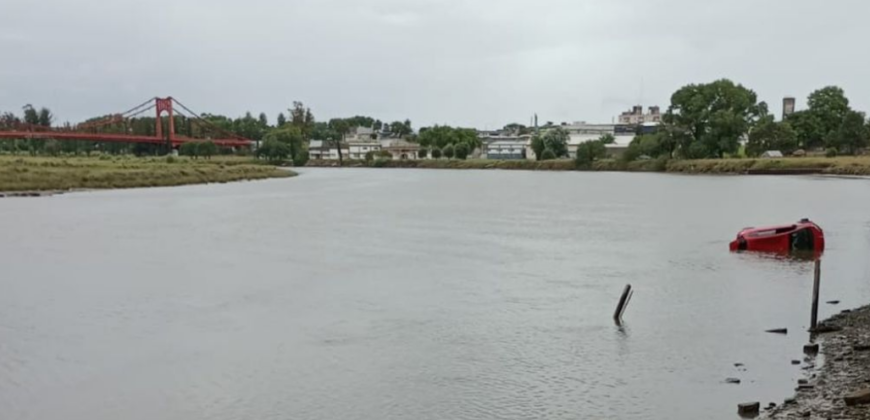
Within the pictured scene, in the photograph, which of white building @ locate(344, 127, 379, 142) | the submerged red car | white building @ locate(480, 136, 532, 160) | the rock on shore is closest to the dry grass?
white building @ locate(480, 136, 532, 160)

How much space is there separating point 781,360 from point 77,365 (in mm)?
10479

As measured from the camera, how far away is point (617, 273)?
19.8 m

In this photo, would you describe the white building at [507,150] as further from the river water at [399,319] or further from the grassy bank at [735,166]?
the river water at [399,319]

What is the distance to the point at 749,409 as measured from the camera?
29.1 ft

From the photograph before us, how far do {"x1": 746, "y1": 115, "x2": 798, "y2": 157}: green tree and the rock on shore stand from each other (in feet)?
269

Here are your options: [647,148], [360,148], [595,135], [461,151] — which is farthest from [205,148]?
[595,135]

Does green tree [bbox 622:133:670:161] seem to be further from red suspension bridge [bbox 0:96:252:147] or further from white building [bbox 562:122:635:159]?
red suspension bridge [bbox 0:96:252:147]

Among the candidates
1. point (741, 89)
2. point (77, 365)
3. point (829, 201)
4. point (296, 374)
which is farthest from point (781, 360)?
point (741, 89)

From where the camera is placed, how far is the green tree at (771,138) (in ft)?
288

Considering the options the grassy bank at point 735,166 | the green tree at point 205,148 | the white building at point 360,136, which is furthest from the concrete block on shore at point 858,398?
the white building at point 360,136

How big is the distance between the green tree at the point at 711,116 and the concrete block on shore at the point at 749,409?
81913 millimetres

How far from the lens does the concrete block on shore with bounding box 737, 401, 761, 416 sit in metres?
8.82

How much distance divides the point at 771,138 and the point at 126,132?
8301 centimetres

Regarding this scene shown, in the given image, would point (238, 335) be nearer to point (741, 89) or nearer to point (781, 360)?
point (781, 360)
